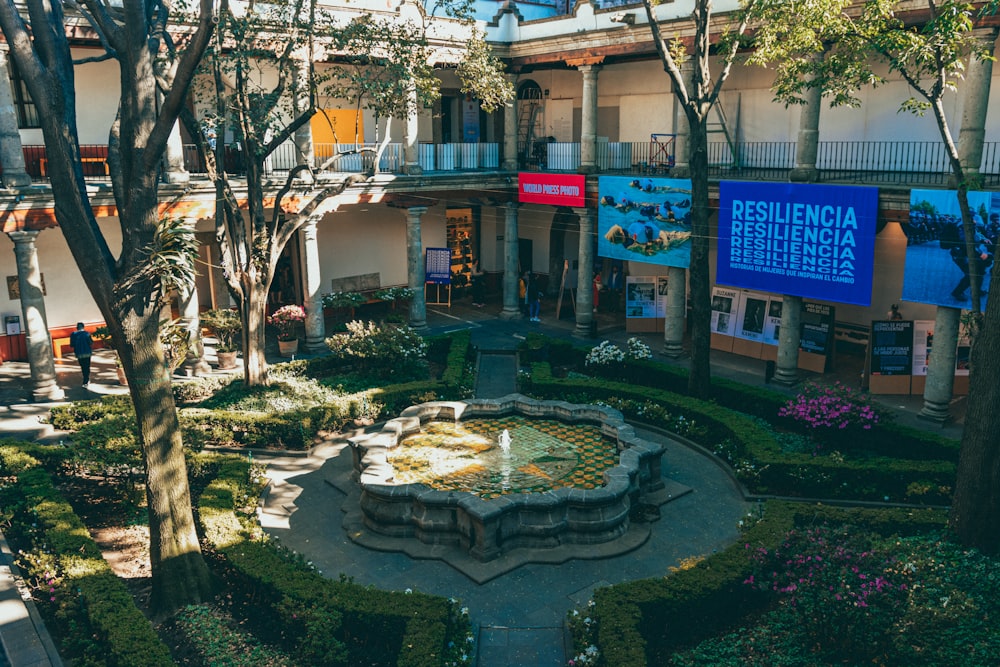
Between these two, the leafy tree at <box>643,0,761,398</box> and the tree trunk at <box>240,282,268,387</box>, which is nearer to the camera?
the leafy tree at <box>643,0,761,398</box>

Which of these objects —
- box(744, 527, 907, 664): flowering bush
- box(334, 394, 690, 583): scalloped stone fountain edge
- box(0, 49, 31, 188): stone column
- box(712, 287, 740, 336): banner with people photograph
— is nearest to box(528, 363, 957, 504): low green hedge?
box(334, 394, 690, 583): scalloped stone fountain edge

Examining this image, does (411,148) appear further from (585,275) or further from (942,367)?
(942,367)

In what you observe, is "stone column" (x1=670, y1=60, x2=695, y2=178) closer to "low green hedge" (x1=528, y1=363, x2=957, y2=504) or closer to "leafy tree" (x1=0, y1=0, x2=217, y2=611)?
"low green hedge" (x1=528, y1=363, x2=957, y2=504)

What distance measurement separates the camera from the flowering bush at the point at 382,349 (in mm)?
19000

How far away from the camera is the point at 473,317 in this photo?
26.0 m

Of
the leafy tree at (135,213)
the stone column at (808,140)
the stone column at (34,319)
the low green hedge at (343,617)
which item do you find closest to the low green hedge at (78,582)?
the leafy tree at (135,213)

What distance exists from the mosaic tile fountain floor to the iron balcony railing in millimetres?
6977

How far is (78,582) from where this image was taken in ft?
32.0

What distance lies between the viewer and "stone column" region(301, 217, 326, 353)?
69.5ft

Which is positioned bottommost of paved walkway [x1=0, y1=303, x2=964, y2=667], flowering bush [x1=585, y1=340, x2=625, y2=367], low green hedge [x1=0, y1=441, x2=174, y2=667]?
paved walkway [x1=0, y1=303, x2=964, y2=667]

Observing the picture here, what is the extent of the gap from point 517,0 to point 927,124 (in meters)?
13.3

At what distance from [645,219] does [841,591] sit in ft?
45.1

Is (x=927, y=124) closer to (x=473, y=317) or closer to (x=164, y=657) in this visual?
(x=473, y=317)

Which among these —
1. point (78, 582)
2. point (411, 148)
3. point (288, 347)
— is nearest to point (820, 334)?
point (411, 148)
